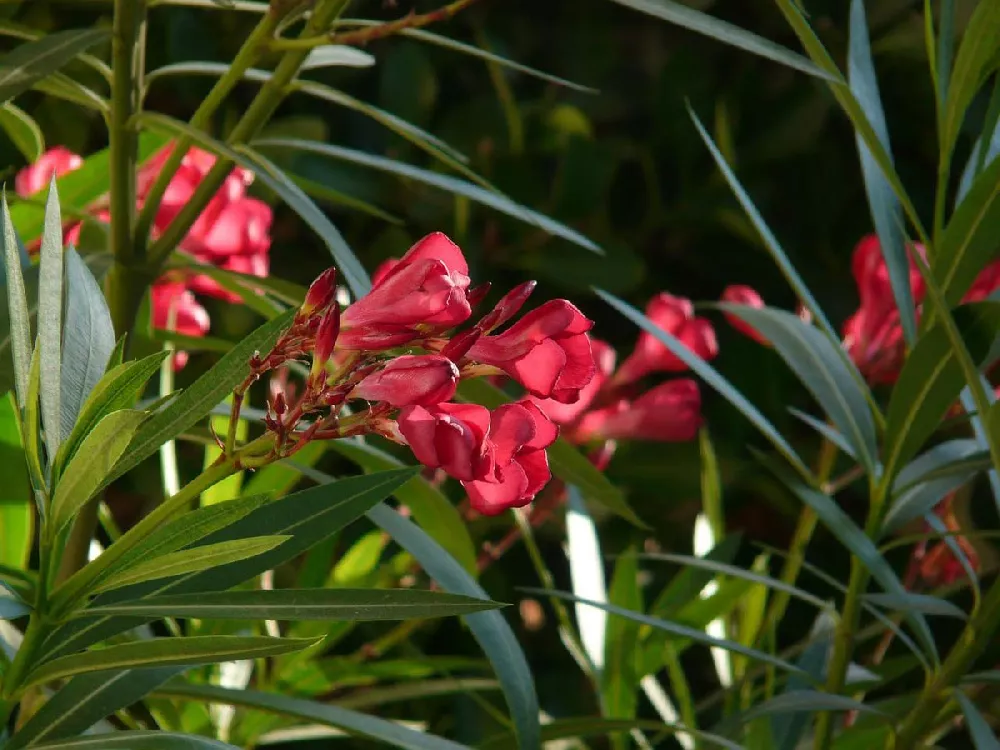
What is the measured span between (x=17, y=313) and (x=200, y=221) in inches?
19.9

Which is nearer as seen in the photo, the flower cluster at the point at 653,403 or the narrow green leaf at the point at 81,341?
the narrow green leaf at the point at 81,341

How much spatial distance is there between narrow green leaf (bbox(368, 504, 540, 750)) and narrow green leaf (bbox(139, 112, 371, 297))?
97 mm

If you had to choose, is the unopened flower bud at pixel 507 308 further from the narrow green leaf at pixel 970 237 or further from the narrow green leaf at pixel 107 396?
the narrow green leaf at pixel 970 237

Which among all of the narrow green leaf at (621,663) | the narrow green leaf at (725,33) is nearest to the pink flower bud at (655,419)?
the narrow green leaf at (621,663)

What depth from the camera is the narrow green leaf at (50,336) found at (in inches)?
14.1

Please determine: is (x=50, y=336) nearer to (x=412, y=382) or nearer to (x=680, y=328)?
(x=412, y=382)

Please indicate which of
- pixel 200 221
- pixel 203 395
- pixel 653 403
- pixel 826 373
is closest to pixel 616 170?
pixel 653 403

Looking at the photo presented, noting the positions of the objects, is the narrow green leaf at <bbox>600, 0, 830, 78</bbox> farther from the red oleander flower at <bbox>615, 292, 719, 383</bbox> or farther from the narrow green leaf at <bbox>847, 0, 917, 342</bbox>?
the red oleander flower at <bbox>615, 292, 719, 383</bbox>

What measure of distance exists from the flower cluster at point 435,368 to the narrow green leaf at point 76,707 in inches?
5.6

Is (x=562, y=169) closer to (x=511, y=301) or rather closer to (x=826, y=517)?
(x=826, y=517)

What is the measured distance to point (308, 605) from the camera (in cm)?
38

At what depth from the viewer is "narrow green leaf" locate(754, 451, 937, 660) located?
61 cm

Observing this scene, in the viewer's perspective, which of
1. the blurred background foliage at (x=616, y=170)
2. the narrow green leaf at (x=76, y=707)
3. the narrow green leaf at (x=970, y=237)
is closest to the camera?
the narrow green leaf at (x=76, y=707)

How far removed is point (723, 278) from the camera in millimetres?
1397
